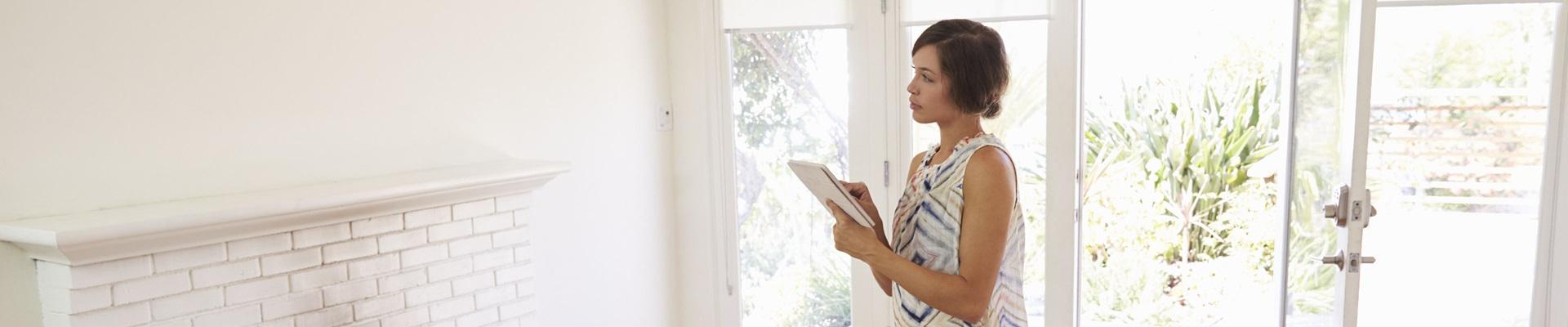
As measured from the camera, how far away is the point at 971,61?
5.26 feet

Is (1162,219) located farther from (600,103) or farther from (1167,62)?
(600,103)

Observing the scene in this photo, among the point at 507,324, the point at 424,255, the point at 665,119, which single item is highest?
the point at 665,119

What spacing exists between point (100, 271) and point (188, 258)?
6.0 inches

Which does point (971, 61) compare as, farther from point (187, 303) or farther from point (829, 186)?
point (187, 303)

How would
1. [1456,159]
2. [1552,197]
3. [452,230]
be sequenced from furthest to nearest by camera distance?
[1456,159], [1552,197], [452,230]

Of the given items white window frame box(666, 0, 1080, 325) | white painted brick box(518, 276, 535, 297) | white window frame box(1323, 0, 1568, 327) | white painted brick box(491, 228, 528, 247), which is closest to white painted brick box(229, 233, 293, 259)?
white painted brick box(491, 228, 528, 247)

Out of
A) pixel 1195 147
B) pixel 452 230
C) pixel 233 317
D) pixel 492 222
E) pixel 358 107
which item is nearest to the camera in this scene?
pixel 233 317

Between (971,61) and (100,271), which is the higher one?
(971,61)

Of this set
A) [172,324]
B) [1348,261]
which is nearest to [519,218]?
[172,324]

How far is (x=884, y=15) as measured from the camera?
9.71 ft

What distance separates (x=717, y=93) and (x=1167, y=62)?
287cm

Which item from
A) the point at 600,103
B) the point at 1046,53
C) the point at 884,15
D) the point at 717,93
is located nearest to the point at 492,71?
the point at 600,103

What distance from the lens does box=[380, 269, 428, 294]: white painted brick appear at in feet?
7.53

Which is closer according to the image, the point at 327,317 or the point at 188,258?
the point at 188,258
